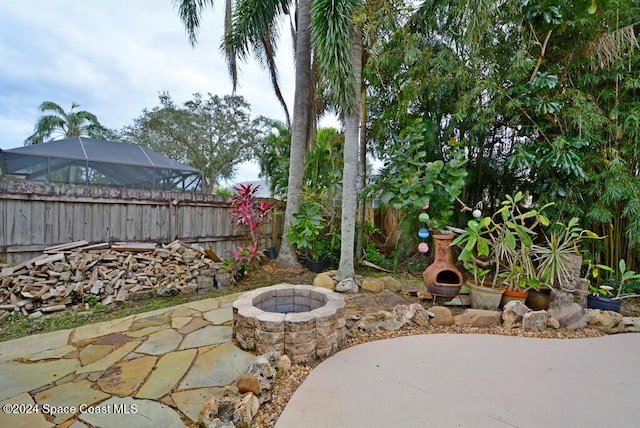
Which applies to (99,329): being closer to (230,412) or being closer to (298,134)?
(230,412)

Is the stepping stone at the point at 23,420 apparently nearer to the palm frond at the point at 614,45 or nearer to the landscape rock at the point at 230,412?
the landscape rock at the point at 230,412

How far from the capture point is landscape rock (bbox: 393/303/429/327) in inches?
95.2

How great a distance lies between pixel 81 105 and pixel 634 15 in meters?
17.0

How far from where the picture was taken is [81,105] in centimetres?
1167

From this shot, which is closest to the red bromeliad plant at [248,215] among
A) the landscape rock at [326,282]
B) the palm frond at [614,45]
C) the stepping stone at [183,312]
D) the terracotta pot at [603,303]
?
the stepping stone at [183,312]

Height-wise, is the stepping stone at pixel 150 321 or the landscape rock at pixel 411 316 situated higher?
the landscape rock at pixel 411 316

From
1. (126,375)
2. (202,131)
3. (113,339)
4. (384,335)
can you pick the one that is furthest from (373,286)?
(202,131)

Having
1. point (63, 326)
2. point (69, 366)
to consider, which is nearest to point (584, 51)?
point (69, 366)

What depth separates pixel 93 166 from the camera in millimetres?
4938

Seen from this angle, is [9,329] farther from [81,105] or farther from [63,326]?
[81,105]

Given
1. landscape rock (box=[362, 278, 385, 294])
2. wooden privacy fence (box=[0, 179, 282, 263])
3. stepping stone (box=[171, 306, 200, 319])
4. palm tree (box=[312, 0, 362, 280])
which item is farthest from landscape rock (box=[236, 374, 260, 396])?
wooden privacy fence (box=[0, 179, 282, 263])

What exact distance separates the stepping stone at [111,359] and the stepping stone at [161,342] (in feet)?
0.24

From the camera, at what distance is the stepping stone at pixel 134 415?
125 centimetres

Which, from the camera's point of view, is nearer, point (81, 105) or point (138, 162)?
point (138, 162)
